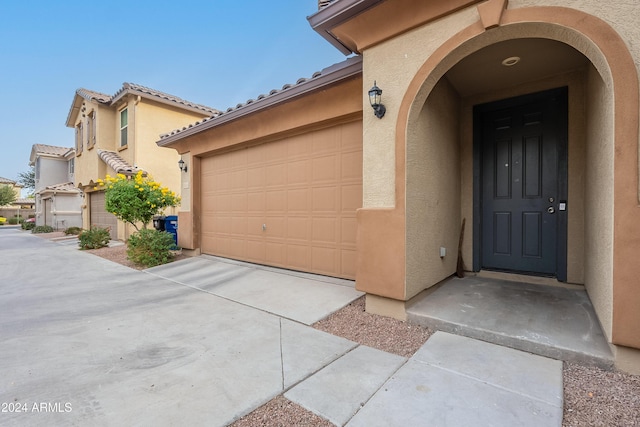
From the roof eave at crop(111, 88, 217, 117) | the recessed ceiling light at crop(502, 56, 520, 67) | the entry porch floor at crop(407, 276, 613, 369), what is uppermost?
the roof eave at crop(111, 88, 217, 117)

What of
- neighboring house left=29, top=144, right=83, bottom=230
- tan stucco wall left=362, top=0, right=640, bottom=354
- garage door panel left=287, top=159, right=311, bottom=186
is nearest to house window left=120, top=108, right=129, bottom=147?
neighboring house left=29, top=144, right=83, bottom=230

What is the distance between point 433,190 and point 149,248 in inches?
268

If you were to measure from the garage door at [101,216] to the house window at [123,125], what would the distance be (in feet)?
10.3

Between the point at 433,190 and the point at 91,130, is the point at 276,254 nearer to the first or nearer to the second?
the point at 433,190

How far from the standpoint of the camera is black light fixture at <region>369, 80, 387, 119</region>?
3.42 meters

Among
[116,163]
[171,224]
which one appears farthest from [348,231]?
[116,163]

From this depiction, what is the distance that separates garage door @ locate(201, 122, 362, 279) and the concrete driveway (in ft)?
2.15

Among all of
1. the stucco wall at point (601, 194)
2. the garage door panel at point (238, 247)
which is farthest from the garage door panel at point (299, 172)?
the stucco wall at point (601, 194)

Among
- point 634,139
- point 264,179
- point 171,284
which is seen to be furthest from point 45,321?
point 634,139

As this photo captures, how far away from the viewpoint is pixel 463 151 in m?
4.93

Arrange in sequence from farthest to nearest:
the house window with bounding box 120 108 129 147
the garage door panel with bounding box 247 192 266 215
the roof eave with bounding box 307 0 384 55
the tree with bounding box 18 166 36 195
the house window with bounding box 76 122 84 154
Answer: the tree with bounding box 18 166 36 195 → the house window with bounding box 76 122 84 154 → the house window with bounding box 120 108 129 147 → the garage door panel with bounding box 247 192 266 215 → the roof eave with bounding box 307 0 384 55

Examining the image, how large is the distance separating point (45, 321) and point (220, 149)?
477 cm

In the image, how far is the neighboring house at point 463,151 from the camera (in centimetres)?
231

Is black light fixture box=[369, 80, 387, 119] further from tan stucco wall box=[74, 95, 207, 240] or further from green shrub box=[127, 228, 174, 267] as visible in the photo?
tan stucco wall box=[74, 95, 207, 240]
